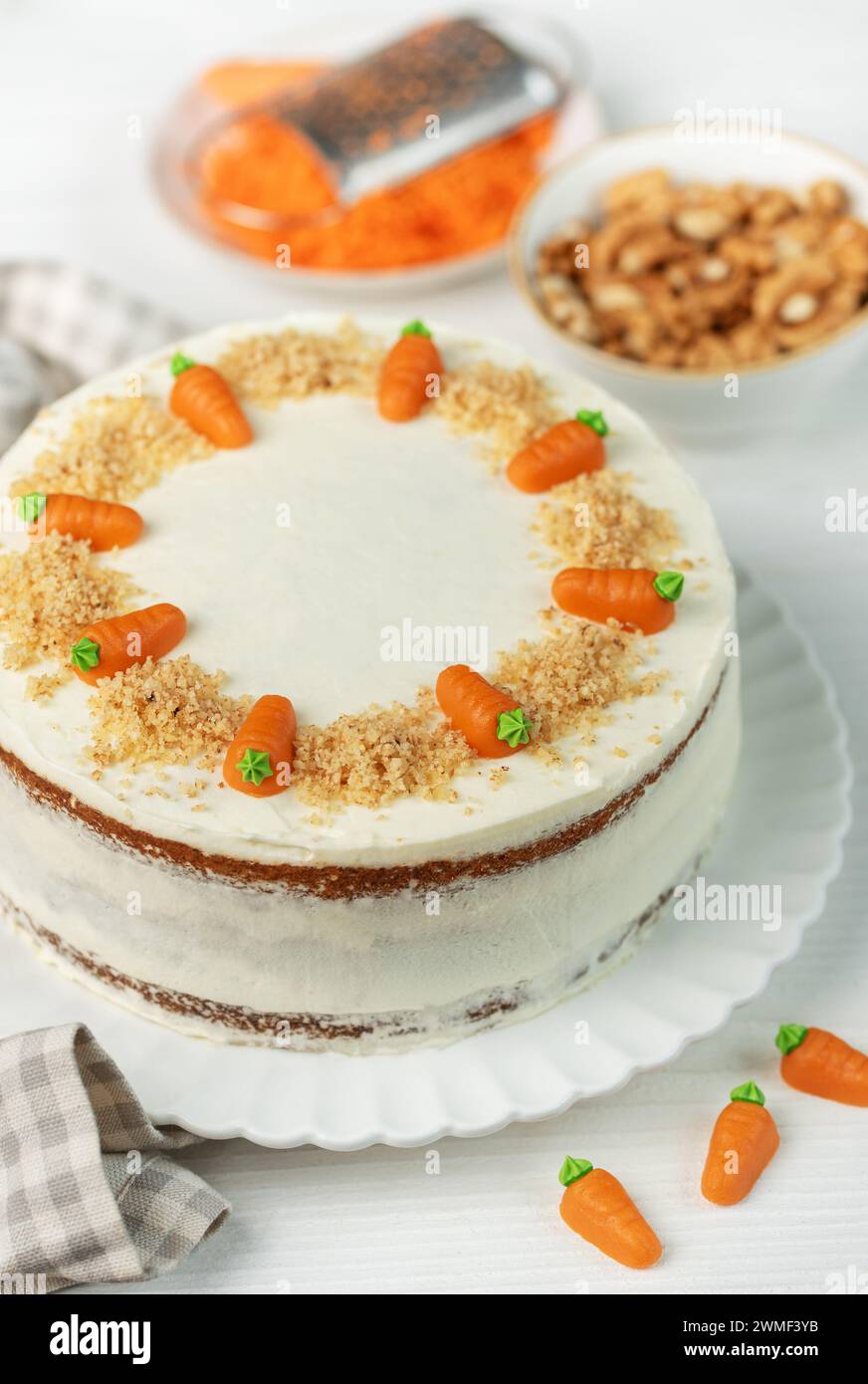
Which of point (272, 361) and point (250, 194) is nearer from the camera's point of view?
point (272, 361)

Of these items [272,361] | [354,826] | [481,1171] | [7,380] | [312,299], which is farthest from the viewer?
[312,299]

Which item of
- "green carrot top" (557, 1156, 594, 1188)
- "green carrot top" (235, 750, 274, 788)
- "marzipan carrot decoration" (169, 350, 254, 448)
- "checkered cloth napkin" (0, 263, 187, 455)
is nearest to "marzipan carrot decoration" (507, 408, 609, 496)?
"marzipan carrot decoration" (169, 350, 254, 448)

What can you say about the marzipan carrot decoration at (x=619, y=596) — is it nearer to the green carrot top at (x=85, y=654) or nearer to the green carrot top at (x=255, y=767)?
the green carrot top at (x=255, y=767)

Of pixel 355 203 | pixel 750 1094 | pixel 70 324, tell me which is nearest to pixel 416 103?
pixel 355 203

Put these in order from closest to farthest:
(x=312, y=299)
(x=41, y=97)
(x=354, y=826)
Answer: (x=354, y=826) < (x=312, y=299) < (x=41, y=97)

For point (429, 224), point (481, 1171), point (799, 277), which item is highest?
point (429, 224)

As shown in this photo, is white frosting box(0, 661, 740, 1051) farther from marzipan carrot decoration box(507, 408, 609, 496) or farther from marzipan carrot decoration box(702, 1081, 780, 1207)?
marzipan carrot decoration box(507, 408, 609, 496)

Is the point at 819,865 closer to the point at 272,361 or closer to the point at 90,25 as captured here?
the point at 272,361

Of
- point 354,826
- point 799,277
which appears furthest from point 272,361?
point 799,277
